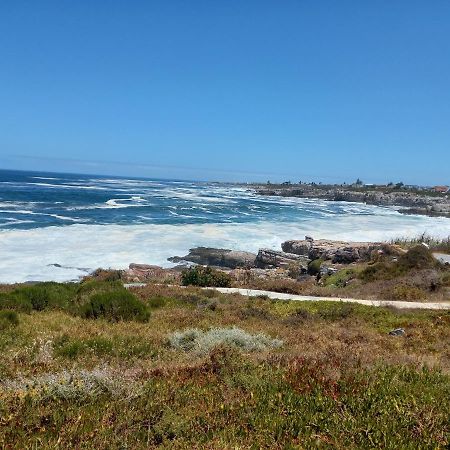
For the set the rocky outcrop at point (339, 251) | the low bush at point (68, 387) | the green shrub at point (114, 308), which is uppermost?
the low bush at point (68, 387)

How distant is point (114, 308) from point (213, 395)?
8.18m

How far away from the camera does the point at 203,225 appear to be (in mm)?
55469

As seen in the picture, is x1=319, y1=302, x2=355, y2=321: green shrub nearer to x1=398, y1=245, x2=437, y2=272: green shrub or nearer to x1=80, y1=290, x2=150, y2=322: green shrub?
x1=80, y1=290, x2=150, y2=322: green shrub

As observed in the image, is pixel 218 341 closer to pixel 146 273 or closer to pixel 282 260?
pixel 146 273

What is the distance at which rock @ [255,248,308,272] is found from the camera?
3462 centimetres

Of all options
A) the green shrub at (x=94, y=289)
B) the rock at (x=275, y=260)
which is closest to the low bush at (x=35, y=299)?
the green shrub at (x=94, y=289)

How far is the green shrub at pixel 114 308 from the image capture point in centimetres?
1227

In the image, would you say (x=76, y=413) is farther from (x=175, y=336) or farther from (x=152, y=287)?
(x=152, y=287)

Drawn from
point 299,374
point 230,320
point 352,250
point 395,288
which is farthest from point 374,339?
point 352,250

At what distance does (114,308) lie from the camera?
41.2ft

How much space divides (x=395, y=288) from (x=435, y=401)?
16637mm

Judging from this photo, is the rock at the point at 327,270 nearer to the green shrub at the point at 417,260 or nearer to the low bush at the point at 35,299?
the green shrub at the point at 417,260

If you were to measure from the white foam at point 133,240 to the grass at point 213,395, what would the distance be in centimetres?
2109

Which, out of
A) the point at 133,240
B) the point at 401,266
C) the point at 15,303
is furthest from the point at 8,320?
the point at 133,240
